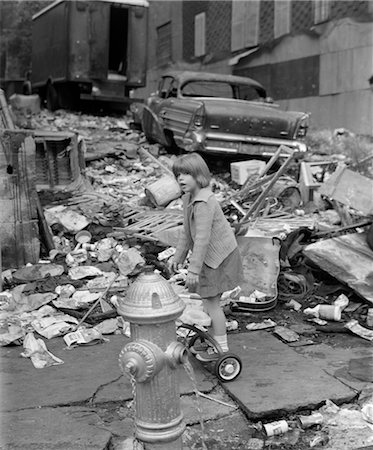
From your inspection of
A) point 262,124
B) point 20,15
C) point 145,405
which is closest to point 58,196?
point 262,124

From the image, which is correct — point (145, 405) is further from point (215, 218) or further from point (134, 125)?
point (134, 125)

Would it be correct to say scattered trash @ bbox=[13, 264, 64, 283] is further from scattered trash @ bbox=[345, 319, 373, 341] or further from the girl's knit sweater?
scattered trash @ bbox=[345, 319, 373, 341]

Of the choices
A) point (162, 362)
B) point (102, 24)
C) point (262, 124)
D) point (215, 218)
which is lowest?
point (162, 362)

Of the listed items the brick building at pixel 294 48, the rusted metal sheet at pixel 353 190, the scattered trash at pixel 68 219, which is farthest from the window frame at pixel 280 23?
the rusted metal sheet at pixel 353 190

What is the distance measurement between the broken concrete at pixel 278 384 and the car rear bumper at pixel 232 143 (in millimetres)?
5701

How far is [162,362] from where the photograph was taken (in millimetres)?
2787

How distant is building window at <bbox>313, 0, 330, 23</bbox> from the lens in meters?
16.1

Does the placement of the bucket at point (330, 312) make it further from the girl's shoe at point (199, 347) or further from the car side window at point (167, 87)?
the car side window at point (167, 87)

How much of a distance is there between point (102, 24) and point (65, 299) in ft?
41.0

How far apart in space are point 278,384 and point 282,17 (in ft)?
51.9

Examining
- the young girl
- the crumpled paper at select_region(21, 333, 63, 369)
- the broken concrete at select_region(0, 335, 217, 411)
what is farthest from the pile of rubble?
the young girl

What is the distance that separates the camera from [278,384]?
3988mm

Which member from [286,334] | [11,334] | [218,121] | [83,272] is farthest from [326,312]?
[218,121]

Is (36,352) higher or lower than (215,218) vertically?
lower
